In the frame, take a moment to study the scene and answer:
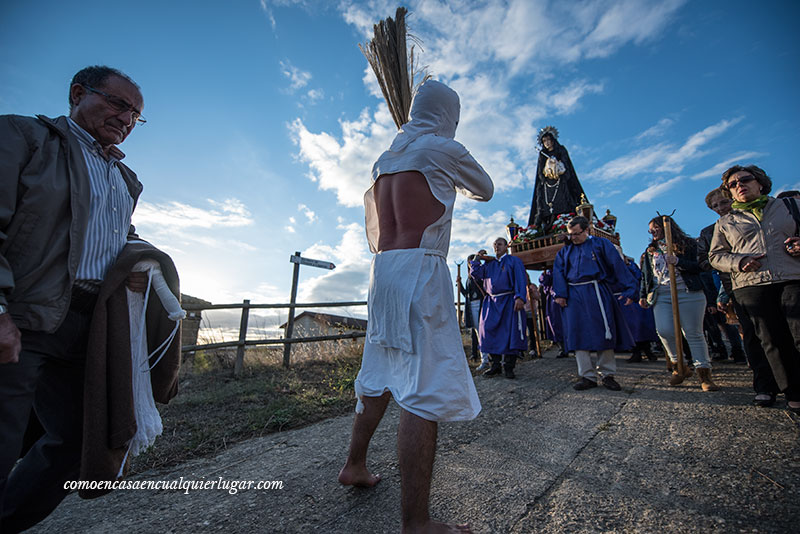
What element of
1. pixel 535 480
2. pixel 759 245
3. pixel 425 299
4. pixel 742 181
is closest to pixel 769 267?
pixel 759 245

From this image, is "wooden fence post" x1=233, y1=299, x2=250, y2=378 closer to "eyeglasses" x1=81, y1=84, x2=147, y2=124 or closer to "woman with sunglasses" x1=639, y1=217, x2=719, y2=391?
"eyeglasses" x1=81, y1=84, x2=147, y2=124

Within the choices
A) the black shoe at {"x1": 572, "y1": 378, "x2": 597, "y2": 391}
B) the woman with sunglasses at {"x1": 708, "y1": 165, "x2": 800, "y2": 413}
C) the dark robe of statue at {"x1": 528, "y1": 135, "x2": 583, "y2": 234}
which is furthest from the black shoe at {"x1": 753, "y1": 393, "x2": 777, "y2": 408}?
the dark robe of statue at {"x1": 528, "y1": 135, "x2": 583, "y2": 234}

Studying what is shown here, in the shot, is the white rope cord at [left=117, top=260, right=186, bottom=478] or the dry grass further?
the dry grass

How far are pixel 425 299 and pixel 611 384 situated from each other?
3.32 m

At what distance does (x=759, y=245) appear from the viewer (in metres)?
2.72

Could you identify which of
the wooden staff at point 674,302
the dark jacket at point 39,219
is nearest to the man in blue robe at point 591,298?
the wooden staff at point 674,302

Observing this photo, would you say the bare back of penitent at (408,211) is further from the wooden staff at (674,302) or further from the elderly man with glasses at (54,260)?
the wooden staff at (674,302)

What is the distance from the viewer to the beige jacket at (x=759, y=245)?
8.54ft

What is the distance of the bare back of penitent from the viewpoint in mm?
1537

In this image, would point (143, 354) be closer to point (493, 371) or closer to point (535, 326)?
point (493, 371)

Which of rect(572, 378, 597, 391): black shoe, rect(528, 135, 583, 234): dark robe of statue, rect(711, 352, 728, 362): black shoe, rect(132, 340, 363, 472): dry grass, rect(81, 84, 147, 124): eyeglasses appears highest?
rect(528, 135, 583, 234): dark robe of statue

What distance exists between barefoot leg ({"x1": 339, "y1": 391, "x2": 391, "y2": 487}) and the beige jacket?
2894 mm

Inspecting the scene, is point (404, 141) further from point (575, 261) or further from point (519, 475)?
point (575, 261)

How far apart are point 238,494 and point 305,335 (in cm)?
559
